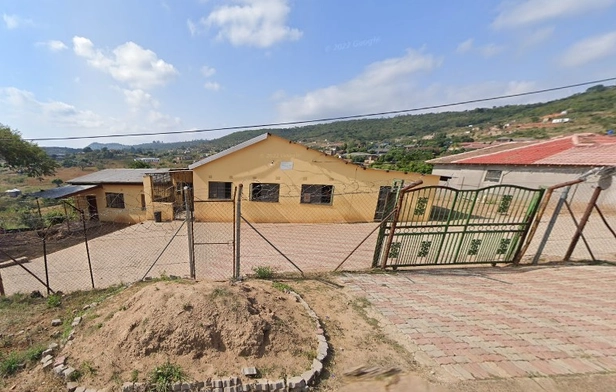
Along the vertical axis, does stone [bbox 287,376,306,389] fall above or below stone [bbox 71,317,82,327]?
above

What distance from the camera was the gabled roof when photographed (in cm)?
1336

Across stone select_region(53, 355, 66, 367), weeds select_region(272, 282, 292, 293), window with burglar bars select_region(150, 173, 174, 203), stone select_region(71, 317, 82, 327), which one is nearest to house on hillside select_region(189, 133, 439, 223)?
window with burglar bars select_region(150, 173, 174, 203)

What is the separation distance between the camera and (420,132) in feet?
281

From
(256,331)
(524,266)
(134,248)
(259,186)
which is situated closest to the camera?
(256,331)

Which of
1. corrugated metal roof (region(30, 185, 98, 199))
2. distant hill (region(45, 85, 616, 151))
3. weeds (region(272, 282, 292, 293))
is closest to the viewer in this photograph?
weeds (region(272, 282, 292, 293))

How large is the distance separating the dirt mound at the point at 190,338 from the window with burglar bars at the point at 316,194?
33.5 feet

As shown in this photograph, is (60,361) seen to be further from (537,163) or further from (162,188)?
(537,163)

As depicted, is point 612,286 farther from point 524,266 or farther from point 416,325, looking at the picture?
point 416,325

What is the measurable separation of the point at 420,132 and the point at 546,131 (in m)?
39.4

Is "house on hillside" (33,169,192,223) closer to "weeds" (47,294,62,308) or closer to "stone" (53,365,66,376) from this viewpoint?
"weeds" (47,294,62,308)

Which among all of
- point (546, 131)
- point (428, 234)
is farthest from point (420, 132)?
point (428, 234)

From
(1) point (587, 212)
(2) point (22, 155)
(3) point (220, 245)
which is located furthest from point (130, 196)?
(1) point (587, 212)

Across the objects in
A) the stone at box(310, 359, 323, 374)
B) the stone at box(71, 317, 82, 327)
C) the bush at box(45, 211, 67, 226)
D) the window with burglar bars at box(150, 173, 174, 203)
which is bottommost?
the bush at box(45, 211, 67, 226)

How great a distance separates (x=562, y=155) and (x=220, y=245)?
2113cm
